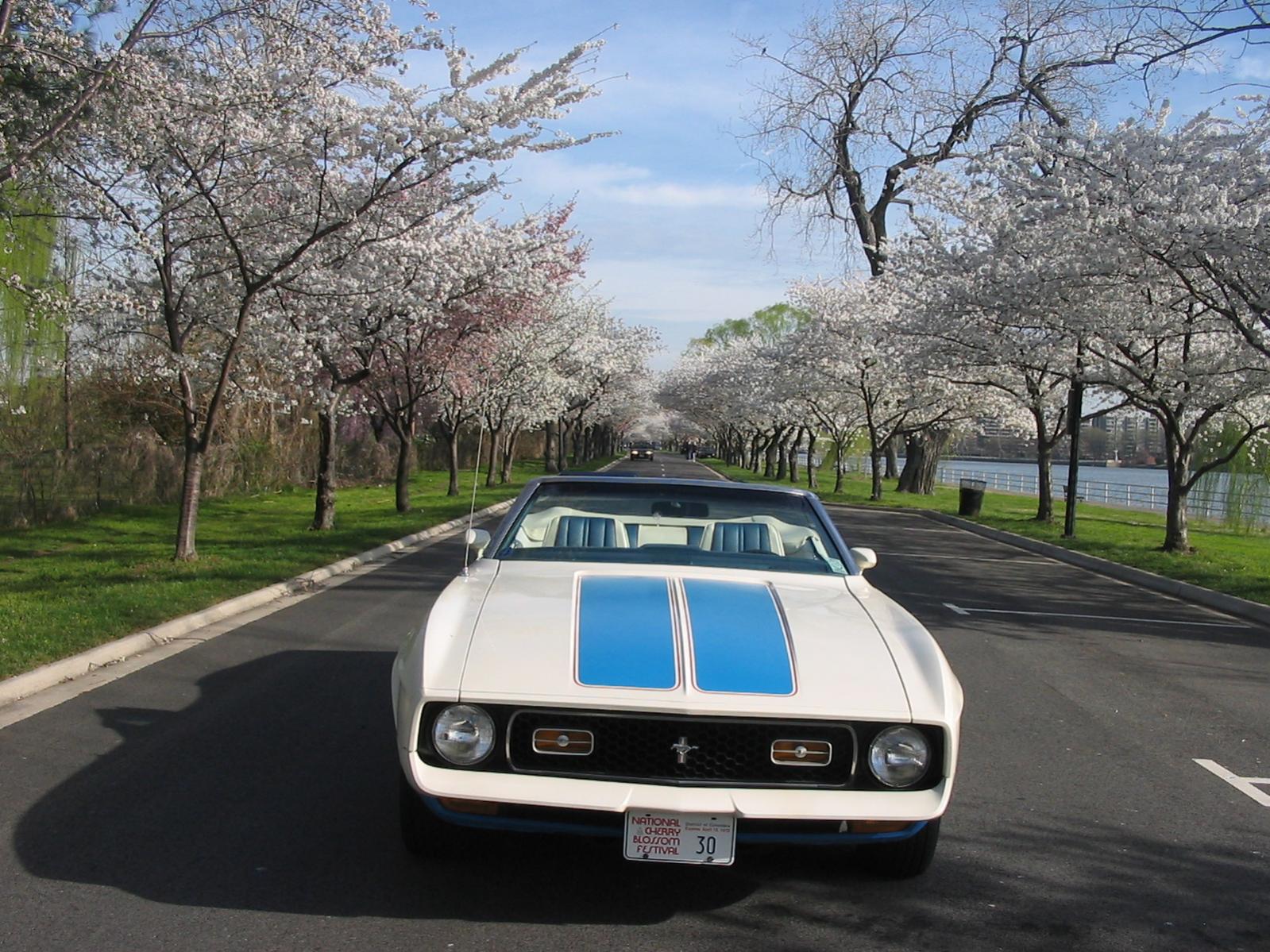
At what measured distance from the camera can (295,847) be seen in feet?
15.2

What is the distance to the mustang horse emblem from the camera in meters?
3.90

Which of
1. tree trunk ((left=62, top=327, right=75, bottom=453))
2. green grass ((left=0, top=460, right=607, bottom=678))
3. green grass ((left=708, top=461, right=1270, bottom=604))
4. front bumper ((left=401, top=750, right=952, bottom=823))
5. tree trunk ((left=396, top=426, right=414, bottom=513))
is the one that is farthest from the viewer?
Result: tree trunk ((left=396, top=426, right=414, bottom=513))

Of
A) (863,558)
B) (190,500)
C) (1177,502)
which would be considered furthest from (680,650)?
(1177,502)

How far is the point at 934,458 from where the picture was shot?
43.2 meters

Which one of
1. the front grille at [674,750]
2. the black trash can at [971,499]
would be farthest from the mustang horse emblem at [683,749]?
the black trash can at [971,499]

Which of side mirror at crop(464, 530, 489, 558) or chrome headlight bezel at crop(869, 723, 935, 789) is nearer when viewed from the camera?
chrome headlight bezel at crop(869, 723, 935, 789)

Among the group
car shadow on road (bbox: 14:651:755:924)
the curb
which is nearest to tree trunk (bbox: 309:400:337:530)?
the curb

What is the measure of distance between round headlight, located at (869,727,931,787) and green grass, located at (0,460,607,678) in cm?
576

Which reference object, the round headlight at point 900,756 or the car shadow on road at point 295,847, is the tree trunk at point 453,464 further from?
the round headlight at point 900,756

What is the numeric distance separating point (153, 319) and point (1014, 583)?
13.1 meters

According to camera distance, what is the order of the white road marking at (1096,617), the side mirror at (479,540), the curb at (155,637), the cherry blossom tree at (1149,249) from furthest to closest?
the cherry blossom tree at (1149,249)
the white road marking at (1096,617)
the curb at (155,637)
the side mirror at (479,540)

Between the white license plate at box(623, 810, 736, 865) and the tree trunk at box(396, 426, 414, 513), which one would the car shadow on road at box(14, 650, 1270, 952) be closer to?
the white license plate at box(623, 810, 736, 865)

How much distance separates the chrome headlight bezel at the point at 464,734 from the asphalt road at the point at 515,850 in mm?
555

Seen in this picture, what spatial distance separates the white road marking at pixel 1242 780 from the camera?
5.87 meters
